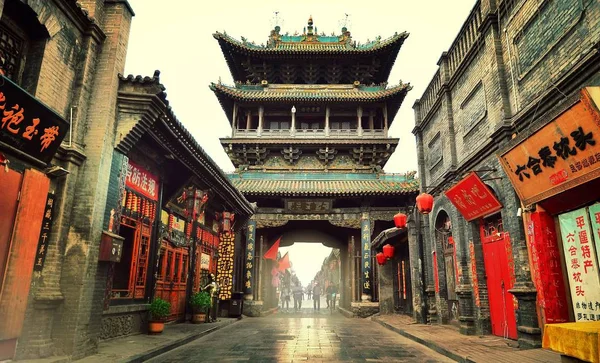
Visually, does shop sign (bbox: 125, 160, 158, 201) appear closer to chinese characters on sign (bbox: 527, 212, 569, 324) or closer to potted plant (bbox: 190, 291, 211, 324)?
potted plant (bbox: 190, 291, 211, 324)

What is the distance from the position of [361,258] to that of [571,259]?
11.6 meters

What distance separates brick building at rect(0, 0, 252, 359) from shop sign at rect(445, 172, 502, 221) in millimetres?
6269

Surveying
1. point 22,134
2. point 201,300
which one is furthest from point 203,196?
point 22,134

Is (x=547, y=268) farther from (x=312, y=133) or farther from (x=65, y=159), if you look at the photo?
(x=312, y=133)

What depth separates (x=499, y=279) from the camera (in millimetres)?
8742

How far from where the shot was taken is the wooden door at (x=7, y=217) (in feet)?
15.6

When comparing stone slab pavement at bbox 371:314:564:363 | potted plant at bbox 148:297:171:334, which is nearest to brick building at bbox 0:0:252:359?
potted plant at bbox 148:297:171:334

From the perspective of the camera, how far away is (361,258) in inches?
697

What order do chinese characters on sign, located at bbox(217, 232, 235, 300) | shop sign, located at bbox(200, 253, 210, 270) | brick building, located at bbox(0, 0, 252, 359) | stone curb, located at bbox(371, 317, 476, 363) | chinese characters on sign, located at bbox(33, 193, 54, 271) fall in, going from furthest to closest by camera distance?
chinese characters on sign, located at bbox(217, 232, 235, 300) → shop sign, located at bbox(200, 253, 210, 270) → stone curb, located at bbox(371, 317, 476, 363) → chinese characters on sign, located at bbox(33, 193, 54, 271) → brick building, located at bbox(0, 0, 252, 359)

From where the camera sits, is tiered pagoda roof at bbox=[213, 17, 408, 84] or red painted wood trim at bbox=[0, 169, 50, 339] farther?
tiered pagoda roof at bbox=[213, 17, 408, 84]

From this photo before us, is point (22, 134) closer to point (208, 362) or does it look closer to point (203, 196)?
point (208, 362)

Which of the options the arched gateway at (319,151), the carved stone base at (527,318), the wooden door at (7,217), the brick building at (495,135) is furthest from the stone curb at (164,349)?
the arched gateway at (319,151)

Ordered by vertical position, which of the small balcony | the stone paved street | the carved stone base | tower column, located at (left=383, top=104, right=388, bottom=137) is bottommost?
the stone paved street

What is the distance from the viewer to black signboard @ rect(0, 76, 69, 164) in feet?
14.5
